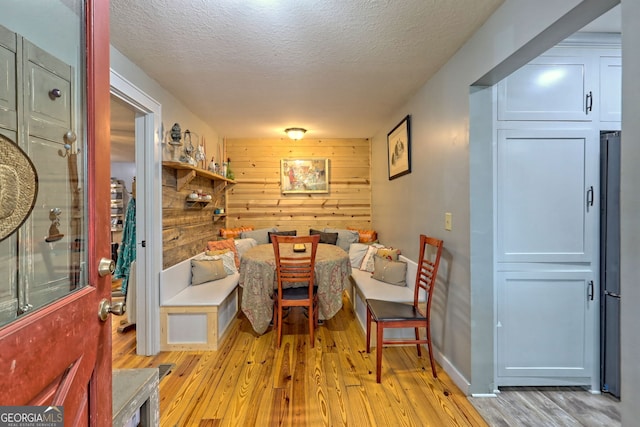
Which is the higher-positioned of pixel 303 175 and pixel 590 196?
pixel 303 175

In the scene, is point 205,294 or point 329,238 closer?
point 205,294

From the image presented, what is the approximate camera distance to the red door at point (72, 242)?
66 cm

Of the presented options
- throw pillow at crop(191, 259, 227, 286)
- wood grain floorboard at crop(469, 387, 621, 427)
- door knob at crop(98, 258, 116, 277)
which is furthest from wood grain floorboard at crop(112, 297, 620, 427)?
door knob at crop(98, 258, 116, 277)

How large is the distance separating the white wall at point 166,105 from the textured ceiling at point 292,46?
0.18ft

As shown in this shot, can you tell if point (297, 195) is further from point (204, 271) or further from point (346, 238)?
point (204, 271)

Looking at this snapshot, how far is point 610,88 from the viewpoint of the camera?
71.8 inches

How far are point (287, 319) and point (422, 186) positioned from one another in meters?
2.02

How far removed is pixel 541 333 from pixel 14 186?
2.68 m

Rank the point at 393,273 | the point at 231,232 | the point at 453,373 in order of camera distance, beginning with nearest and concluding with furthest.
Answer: the point at 453,373 < the point at 393,273 < the point at 231,232

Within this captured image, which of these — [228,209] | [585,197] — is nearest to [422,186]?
[585,197]

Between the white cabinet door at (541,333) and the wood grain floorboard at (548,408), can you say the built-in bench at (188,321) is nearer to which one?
the wood grain floorboard at (548,408)

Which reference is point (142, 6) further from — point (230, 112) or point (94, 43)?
point (230, 112)

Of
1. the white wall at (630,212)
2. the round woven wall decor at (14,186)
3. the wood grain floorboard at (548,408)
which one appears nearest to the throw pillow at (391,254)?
the wood grain floorboard at (548,408)

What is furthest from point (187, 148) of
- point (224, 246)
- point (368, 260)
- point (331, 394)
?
point (331, 394)
